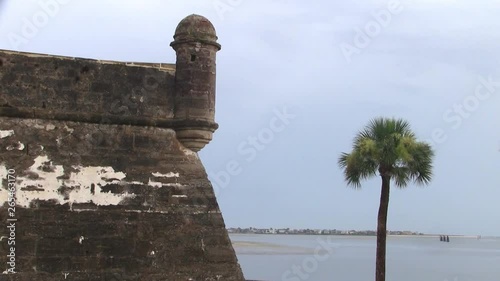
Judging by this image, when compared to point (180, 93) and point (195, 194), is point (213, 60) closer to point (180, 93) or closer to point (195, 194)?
point (180, 93)

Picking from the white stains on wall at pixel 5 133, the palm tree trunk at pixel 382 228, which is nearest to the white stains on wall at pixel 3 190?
the white stains on wall at pixel 5 133

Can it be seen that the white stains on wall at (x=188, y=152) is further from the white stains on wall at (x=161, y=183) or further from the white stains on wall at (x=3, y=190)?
the white stains on wall at (x=3, y=190)

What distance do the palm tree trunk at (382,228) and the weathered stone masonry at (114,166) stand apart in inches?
339

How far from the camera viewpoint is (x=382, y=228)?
54.4 feet

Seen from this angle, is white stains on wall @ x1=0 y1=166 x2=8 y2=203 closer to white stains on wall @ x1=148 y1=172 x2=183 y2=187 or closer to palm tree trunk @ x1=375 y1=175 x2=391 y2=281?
white stains on wall @ x1=148 y1=172 x2=183 y2=187

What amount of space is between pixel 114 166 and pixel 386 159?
32.0ft

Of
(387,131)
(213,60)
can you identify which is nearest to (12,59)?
(213,60)

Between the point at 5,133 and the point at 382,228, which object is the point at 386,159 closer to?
the point at 382,228

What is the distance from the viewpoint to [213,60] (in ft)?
29.9

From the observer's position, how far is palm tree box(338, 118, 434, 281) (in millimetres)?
16625

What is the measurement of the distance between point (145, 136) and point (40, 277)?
229 cm

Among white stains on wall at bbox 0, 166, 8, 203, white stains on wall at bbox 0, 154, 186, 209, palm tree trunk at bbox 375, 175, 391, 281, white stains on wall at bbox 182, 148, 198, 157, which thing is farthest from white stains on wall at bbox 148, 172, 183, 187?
palm tree trunk at bbox 375, 175, 391, 281

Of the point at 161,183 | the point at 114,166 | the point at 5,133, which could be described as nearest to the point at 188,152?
the point at 161,183

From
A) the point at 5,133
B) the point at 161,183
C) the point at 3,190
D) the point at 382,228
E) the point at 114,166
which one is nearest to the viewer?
the point at 3,190
